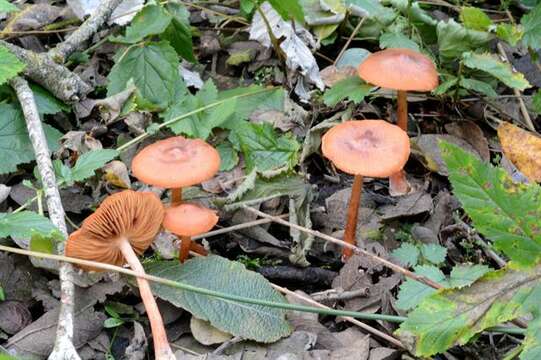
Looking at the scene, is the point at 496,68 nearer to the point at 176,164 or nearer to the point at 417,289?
the point at 417,289

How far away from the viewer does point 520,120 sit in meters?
3.42

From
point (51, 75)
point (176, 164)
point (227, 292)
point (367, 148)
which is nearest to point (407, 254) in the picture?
point (367, 148)

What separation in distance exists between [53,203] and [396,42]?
1747 millimetres

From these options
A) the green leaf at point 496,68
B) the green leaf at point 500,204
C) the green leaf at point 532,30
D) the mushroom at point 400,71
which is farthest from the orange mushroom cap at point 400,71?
the green leaf at point 500,204

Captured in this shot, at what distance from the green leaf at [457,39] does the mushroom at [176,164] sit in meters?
1.46

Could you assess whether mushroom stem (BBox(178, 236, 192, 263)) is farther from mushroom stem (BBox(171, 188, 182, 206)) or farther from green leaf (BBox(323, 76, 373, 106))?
green leaf (BBox(323, 76, 373, 106))

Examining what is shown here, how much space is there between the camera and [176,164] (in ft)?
7.56

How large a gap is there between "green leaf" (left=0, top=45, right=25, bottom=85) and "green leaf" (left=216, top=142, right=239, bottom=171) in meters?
0.92

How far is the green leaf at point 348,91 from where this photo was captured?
298 cm

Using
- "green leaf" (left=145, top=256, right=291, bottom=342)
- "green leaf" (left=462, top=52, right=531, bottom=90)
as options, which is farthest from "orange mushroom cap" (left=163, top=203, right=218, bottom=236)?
"green leaf" (left=462, top=52, right=531, bottom=90)

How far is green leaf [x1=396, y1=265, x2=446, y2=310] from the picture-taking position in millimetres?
2240

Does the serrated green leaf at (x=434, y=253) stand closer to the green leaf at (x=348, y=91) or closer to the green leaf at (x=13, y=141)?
the green leaf at (x=348, y=91)

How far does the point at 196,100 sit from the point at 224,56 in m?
0.87

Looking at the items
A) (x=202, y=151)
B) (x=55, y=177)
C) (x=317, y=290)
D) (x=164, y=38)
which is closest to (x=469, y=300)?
(x=317, y=290)
